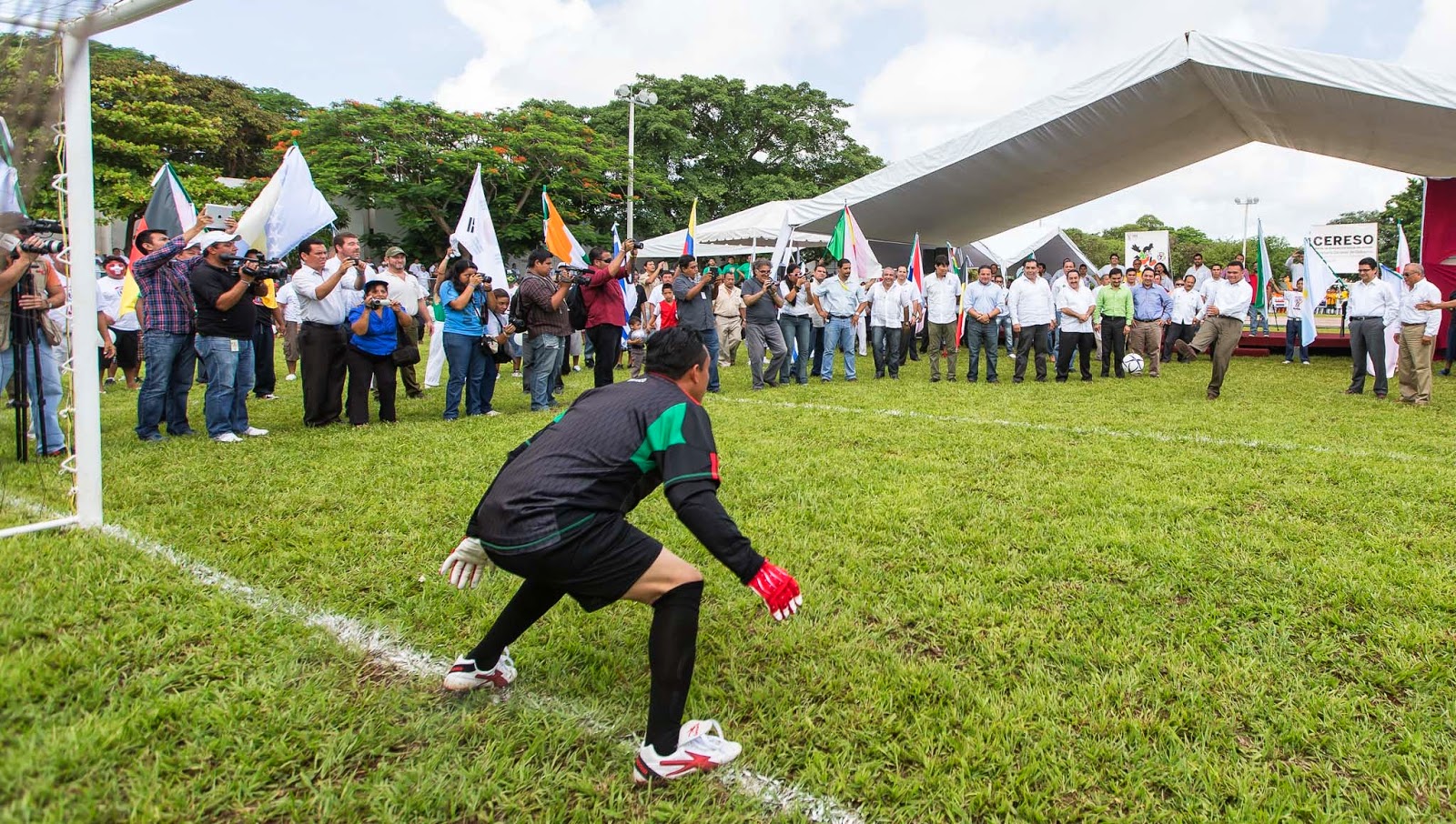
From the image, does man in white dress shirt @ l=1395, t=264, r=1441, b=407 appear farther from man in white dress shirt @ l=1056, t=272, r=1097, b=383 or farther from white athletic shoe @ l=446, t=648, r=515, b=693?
white athletic shoe @ l=446, t=648, r=515, b=693

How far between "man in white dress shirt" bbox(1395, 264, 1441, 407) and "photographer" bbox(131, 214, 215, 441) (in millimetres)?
12348

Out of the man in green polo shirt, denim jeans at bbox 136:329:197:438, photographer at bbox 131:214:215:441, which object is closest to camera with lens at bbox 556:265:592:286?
photographer at bbox 131:214:215:441

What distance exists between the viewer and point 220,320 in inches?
279

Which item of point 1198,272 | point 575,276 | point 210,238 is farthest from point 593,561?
point 1198,272

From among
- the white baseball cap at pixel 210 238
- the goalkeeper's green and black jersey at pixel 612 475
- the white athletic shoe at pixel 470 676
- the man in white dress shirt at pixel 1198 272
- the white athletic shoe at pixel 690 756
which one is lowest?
the white athletic shoe at pixel 690 756

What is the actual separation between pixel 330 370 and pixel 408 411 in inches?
51.3

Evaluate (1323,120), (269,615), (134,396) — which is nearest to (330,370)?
(134,396)

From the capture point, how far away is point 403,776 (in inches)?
95.7

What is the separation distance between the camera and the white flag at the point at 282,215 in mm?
6898

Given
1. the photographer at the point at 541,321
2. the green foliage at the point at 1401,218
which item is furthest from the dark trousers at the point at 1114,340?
the green foliage at the point at 1401,218

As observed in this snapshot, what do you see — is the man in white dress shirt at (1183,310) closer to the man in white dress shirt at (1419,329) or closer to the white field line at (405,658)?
the man in white dress shirt at (1419,329)

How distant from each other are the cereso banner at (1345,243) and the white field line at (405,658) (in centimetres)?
2579

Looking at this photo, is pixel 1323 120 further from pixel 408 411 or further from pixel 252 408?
pixel 252 408

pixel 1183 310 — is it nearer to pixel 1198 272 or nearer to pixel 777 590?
pixel 1198 272
